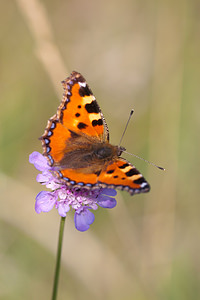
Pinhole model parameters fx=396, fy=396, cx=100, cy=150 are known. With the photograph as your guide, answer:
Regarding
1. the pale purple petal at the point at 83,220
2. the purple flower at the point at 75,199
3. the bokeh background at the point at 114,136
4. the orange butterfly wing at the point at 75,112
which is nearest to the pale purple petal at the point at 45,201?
the purple flower at the point at 75,199

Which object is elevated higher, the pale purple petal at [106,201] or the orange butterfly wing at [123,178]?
the orange butterfly wing at [123,178]

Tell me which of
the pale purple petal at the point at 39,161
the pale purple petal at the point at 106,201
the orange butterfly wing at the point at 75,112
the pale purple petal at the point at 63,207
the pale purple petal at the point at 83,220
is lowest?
the pale purple petal at the point at 83,220

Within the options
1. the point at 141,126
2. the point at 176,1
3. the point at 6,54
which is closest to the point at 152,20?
the point at 176,1

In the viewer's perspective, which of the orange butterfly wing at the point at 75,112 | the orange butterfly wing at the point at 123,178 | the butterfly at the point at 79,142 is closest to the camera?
the orange butterfly wing at the point at 123,178

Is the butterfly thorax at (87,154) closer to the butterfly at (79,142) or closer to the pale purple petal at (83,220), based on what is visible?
the butterfly at (79,142)

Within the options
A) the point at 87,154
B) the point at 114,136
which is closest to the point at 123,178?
the point at 87,154

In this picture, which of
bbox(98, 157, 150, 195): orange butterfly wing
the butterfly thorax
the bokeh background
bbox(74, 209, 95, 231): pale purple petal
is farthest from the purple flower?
the bokeh background
